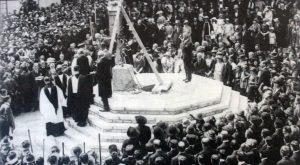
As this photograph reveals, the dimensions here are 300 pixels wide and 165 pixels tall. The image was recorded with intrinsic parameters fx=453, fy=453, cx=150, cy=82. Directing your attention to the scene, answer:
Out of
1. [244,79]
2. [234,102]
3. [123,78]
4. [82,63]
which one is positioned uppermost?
[82,63]

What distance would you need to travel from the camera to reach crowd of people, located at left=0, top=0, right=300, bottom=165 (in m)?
8.56

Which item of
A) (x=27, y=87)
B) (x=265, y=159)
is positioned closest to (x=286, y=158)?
(x=265, y=159)

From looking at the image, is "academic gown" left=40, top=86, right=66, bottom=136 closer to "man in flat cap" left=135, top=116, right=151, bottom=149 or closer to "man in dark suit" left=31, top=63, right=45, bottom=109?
"man in dark suit" left=31, top=63, right=45, bottom=109

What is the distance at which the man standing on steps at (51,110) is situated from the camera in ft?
41.5

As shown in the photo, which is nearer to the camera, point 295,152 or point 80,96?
point 295,152

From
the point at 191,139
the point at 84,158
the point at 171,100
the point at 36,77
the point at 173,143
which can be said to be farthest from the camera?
the point at 36,77

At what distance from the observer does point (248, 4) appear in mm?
21641

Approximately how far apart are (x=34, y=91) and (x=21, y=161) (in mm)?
7359

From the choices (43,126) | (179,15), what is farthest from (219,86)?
(179,15)

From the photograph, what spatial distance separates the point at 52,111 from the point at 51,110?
40mm

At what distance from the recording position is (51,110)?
12.8 meters

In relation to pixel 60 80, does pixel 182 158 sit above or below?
below

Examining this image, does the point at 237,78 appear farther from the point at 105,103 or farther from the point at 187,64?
the point at 105,103

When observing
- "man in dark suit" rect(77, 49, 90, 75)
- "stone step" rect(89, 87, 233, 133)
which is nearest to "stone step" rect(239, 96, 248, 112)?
"stone step" rect(89, 87, 233, 133)
